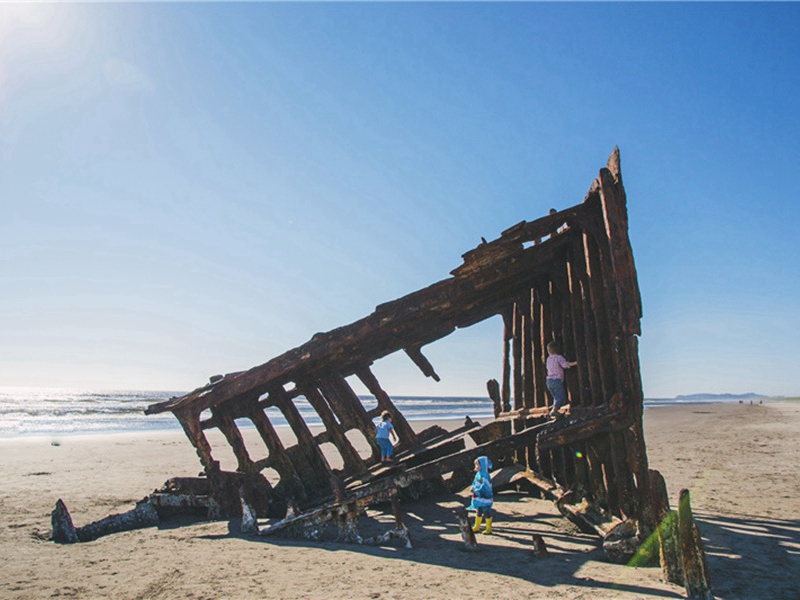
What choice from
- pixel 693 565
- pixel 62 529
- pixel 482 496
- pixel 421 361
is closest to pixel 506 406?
pixel 421 361

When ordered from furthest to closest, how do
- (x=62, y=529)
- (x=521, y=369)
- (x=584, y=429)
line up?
(x=521, y=369), (x=62, y=529), (x=584, y=429)

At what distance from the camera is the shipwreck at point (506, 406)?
204 inches

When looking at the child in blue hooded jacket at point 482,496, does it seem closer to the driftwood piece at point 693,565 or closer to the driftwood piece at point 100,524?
the driftwood piece at point 693,565

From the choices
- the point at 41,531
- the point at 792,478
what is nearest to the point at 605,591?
the point at 41,531

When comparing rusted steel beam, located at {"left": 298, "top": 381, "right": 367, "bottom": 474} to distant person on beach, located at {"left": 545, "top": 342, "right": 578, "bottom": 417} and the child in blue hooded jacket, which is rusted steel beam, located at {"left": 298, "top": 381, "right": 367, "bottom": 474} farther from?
distant person on beach, located at {"left": 545, "top": 342, "right": 578, "bottom": 417}

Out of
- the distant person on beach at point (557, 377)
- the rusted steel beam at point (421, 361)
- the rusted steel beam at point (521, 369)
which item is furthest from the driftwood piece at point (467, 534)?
the rusted steel beam at point (421, 361)

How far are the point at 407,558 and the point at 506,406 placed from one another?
527 centimetres

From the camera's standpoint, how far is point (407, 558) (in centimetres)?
570

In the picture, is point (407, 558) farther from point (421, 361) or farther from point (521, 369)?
Answer: point (521, 369)

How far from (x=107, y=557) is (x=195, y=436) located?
2.36 metres

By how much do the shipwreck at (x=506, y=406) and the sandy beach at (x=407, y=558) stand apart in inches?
13.3

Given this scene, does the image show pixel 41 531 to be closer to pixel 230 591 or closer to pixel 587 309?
pixel 230 591

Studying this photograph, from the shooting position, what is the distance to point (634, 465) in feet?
16.8

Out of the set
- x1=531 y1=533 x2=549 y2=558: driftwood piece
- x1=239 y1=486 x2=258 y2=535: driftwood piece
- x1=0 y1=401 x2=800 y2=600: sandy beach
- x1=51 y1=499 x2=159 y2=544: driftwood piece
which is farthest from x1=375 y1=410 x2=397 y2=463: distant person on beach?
x1=51 y1=499 x2=159 y2=544: driftwood piece
